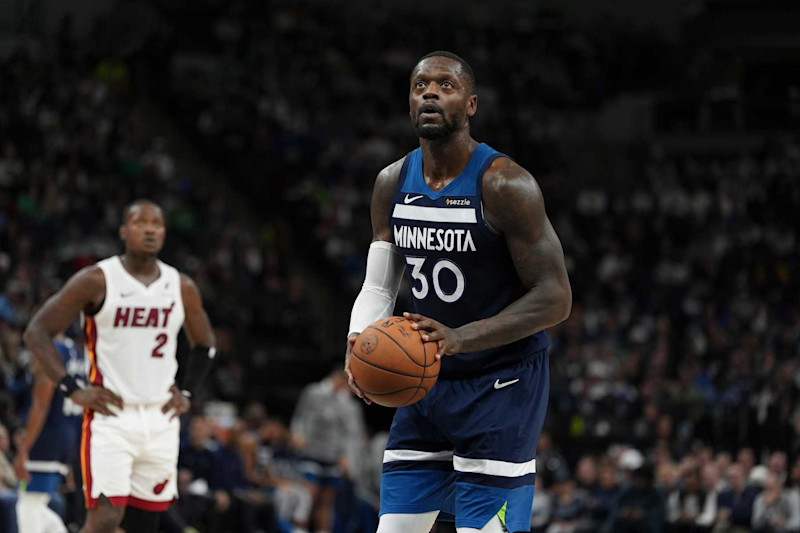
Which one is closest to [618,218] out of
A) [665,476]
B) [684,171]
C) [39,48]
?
[684,171]

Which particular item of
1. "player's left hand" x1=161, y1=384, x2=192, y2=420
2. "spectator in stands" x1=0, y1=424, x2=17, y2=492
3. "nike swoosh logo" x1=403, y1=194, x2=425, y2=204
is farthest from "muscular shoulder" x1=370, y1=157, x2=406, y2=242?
"spectator in stands" x1=0, y1=424, x2=17, y2=492

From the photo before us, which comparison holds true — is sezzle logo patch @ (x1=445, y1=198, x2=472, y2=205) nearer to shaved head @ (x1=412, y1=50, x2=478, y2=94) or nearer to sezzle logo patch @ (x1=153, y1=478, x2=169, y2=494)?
shaved head @ (x1=412, y1=50, x2=478, y2=94)

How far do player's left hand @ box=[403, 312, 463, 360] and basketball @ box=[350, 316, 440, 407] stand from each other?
2cm

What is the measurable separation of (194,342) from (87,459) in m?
1.05

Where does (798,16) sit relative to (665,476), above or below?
above

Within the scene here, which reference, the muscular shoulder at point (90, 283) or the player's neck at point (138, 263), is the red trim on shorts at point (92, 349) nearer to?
the muscular shoulder at point (90, 283)

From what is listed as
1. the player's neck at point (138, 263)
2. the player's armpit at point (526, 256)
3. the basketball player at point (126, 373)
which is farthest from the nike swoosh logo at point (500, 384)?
the player's neck at point (138, 263)

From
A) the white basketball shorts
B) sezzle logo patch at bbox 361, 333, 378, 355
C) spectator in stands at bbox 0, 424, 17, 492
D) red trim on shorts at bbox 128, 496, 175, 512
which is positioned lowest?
spectator in stands at bbox 0, 424, 17, 492

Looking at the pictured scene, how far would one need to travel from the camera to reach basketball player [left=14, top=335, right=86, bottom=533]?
871 centimetres

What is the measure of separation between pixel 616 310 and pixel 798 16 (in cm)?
774

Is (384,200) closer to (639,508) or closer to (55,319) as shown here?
(55,319)

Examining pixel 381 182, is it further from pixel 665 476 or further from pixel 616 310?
pixel 616 310

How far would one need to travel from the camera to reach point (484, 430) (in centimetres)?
497

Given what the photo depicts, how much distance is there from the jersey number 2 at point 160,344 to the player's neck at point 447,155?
9.02 ft
